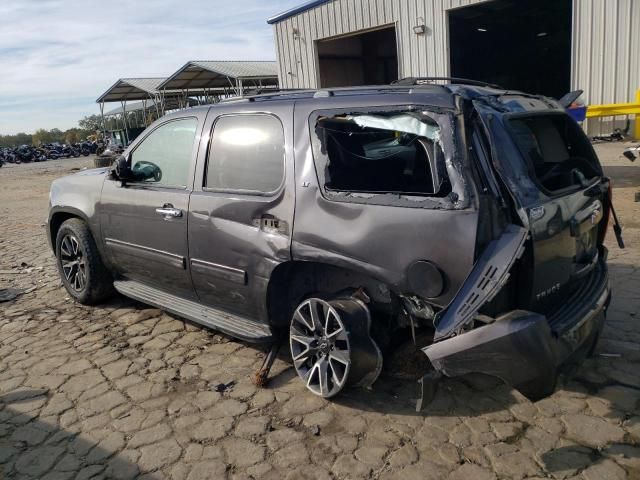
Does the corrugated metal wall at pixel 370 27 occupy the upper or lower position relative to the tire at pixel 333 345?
upper

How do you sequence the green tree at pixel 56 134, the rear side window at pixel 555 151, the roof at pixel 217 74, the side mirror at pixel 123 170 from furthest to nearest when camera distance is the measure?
the green tree at pixel 56 134
the roof at pixel 217 74
the side mirror at pixel 123 170
the rear side window at pixel 555 151

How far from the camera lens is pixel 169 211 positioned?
398 cm

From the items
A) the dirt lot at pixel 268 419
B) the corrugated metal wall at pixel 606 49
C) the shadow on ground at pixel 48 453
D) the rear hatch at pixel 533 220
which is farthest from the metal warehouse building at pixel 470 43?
the shadow on ground at pixel 48 453

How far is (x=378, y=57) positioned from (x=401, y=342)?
18.2 metres

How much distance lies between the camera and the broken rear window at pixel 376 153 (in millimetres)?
2861

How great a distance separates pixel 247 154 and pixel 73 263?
2.59m

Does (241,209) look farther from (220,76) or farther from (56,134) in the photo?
(56,134)

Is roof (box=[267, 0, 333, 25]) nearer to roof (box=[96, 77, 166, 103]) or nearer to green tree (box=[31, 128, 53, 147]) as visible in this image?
roof (box=[96, 77, 166, 103])

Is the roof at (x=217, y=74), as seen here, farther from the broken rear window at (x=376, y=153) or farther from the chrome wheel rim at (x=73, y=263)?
the broken rear window at (x=376, y=153)

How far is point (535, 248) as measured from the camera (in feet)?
8.54

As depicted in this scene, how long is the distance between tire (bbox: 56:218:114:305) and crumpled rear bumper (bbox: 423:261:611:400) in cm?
357

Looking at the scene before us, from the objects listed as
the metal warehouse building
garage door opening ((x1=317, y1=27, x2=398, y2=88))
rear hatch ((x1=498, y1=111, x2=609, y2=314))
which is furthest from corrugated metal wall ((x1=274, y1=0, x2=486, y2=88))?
rear hatch ((x1=498, y1=111, x2=609, y2=314))

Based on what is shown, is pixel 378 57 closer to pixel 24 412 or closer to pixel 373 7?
pixel 373 7

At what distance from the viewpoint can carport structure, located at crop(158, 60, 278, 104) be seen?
24734mm
